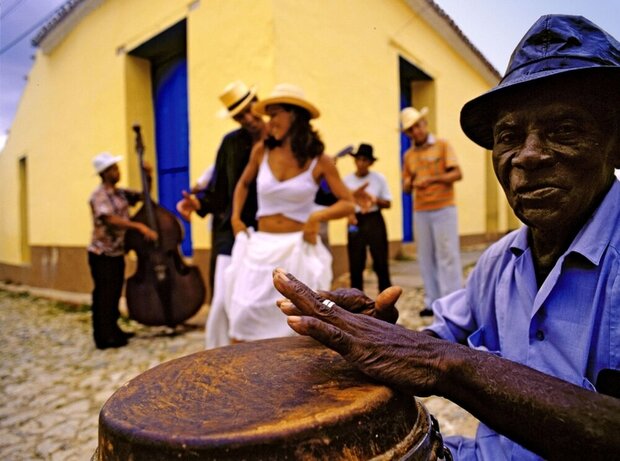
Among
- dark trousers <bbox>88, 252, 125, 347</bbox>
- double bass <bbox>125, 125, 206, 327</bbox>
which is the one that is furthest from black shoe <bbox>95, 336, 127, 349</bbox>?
double bass <bbox>125, 125, 206, 327</bbox>

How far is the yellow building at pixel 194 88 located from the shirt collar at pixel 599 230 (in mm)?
4409

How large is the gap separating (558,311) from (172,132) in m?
7.13

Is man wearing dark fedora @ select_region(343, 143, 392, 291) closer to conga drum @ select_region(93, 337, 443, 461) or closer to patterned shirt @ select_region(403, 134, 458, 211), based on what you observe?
patterned shirt @ select_region(403, 134, 458, 211)

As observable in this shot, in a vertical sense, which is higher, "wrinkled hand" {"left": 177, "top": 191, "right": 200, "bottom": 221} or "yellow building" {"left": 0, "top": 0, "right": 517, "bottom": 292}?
"yellow building" {"left": 0, "top": 0, "right": 517, "bottom": 292}

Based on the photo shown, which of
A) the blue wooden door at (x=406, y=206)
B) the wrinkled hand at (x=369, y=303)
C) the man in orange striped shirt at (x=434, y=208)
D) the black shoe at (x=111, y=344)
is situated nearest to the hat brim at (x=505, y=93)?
the wrinkled hand at (x=369, y=303)

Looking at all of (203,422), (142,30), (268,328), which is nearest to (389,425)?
(203,422)

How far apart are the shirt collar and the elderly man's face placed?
2 centimetres

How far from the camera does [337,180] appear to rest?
3020mm

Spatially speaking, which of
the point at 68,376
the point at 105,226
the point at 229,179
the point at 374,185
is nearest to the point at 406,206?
the point at 374,185

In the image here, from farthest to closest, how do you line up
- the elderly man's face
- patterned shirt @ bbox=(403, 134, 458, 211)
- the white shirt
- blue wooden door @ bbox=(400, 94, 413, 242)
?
blue wooden door @ bbox=(400, 94, 413, 242)
the white shirt
patterned shirt @ bbox=(403, 134, 458, 211)
the elderly man's face

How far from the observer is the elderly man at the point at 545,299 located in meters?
0.75

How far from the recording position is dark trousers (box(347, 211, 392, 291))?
15.8 ft

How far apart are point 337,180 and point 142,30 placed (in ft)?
18.0

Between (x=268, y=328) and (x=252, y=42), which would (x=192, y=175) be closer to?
(x=252, y=42)
